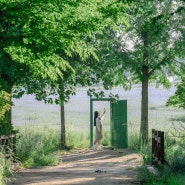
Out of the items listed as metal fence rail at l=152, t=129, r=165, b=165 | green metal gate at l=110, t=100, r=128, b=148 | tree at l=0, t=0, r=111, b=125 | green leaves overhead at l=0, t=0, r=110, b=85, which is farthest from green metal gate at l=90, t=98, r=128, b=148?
green leaves overhead at l=0, t=0, r=110, b=85

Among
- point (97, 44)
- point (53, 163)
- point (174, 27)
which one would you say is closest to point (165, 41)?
point (174, 27)

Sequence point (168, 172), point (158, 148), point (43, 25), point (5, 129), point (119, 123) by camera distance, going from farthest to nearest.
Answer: point (119, 123), point (5, 129), point (158, 148), point (168, 172), point (43, 25)

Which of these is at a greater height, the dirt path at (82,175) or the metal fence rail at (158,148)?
the metal fence rail at (158,148)

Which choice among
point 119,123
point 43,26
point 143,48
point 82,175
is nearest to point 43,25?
point 43,26

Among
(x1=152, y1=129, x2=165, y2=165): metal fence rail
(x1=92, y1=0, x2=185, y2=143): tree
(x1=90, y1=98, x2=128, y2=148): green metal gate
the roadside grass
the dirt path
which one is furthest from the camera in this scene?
(x1=90, y1=98, x2=128, y2=148): green metal gate

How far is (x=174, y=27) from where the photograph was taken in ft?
63.3


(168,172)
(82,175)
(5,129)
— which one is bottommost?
(82,175)

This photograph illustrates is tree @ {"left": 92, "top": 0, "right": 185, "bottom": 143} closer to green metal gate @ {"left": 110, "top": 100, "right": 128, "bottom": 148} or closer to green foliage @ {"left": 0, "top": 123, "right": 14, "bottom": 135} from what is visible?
green metal gate @ {"left": 110, "top": 100, "right": 128, "bottom": 148}

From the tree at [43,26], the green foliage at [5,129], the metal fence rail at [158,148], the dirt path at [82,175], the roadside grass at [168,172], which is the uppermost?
the tree at [43,26]

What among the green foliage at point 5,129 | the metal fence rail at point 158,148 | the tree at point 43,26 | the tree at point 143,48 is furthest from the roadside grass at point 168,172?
the tree at point 143,48

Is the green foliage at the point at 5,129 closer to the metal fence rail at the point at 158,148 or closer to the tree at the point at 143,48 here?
the metal fence rail at the point at 158,148

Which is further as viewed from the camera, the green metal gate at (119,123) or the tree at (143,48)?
the green metal gate at (119,123)

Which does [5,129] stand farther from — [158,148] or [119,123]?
[119,123]

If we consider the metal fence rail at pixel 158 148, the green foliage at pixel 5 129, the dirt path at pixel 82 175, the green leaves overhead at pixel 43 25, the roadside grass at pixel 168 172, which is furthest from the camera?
the green foliage at pixel 5 129
